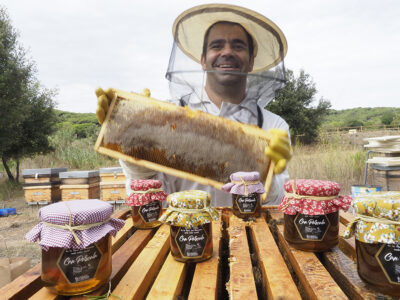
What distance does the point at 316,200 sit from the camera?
1190 mm

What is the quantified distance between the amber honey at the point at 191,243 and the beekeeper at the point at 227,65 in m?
1.35

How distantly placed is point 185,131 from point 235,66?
1.22 m

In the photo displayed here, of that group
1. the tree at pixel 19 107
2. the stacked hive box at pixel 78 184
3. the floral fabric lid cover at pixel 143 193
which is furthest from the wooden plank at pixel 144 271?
the tree at pixel 19 107

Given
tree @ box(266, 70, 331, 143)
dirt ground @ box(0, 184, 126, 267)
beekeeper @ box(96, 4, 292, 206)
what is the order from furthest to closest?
tree @ box(266, 70, 331, 143) < dirt ground @ box(0, 184, 126, 267) < beekeeper @ box(96, 4, 292, 206)

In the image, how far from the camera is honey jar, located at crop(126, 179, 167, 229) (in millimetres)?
1562

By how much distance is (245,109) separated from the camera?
105 inches

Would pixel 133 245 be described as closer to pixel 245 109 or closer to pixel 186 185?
pixel 186 185

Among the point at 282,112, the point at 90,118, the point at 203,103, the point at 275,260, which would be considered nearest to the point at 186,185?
the point at 203,103

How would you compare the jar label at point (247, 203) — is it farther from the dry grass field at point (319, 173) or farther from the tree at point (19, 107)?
the tree at point (19, 107)

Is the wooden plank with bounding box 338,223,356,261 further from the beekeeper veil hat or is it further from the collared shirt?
the beekeeper veil hat

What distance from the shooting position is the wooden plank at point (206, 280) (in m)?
0.87

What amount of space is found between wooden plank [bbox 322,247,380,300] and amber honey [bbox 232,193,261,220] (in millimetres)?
496

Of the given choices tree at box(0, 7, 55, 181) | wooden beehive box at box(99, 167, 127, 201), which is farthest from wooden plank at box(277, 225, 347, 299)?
tree at box(0, 7, 55, 181)

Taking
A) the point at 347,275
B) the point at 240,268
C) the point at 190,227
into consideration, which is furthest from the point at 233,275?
the point at 347,275
